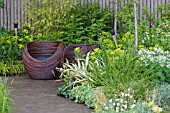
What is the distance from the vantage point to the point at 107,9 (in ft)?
37.6

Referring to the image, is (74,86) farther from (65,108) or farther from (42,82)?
(42,82)

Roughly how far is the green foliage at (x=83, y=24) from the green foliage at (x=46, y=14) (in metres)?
0.18

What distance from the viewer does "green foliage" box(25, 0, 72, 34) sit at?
11.5m

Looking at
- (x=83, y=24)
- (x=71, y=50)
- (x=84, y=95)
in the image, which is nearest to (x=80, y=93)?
(x=84, y=95)

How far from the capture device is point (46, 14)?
455 inches

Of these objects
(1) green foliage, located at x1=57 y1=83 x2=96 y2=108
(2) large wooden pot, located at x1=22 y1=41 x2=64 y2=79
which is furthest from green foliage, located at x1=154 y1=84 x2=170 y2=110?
(2) large wooden pot, located at x1=22 y1=41 x2=64 y2=79

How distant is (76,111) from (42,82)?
3048mm

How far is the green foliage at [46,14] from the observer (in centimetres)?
1152

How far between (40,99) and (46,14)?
4.86m

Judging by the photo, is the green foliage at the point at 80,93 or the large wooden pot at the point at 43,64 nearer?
the green foliage at the point at 80,93

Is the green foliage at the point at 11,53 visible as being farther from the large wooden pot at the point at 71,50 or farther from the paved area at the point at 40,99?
the large wooden pot at the point at 71,50

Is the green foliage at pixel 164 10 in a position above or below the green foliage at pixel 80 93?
above

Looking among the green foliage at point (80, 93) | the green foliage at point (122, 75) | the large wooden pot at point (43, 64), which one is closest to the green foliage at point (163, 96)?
the green foliage at point (122, 75)

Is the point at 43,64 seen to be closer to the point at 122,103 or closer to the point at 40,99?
the point at 40,99
